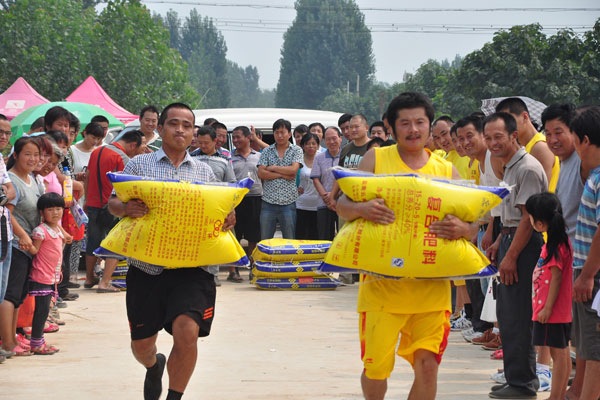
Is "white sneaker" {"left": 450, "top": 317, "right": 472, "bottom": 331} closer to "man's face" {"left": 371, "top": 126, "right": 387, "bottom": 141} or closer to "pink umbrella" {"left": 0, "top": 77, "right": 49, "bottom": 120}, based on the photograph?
"man's face" {"left": 371, "top": 126, "right": 387, "bottom": 141}

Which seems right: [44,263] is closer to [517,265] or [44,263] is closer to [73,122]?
[73,122]

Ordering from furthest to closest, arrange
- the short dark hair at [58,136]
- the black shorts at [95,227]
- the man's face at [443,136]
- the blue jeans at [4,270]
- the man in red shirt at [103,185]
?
the black shorts at [95,227] < the man in red shirt at [103,185] < the man's face at [443,136] < the short dark hair at [58,136] < the blue jeans at [4,270]

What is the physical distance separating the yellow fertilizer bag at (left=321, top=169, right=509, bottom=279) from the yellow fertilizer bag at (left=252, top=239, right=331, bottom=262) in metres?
6.81

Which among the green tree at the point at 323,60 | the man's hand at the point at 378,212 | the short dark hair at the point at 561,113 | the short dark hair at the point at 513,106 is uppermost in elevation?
the green tree at the point at 323,60

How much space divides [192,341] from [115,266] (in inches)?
251

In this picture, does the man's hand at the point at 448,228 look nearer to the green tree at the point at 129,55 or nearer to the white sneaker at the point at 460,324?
the white sneaker at the point at 460,324

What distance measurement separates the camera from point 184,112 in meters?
5.66

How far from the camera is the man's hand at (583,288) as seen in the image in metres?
4.91

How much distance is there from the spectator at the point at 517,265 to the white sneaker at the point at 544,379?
0.72ft

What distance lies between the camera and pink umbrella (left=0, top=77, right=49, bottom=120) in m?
25.3

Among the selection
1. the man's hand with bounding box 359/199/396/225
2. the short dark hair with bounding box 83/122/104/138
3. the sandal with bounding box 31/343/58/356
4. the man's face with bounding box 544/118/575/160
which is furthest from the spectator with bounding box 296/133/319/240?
the man's hand with bounding box 359/199/396/225

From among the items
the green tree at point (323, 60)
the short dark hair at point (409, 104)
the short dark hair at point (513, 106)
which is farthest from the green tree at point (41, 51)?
the green tree at point (323, 60)

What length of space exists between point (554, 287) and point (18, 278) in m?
4.25

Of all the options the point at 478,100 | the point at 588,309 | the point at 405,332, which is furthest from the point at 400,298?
the point at 478,100
